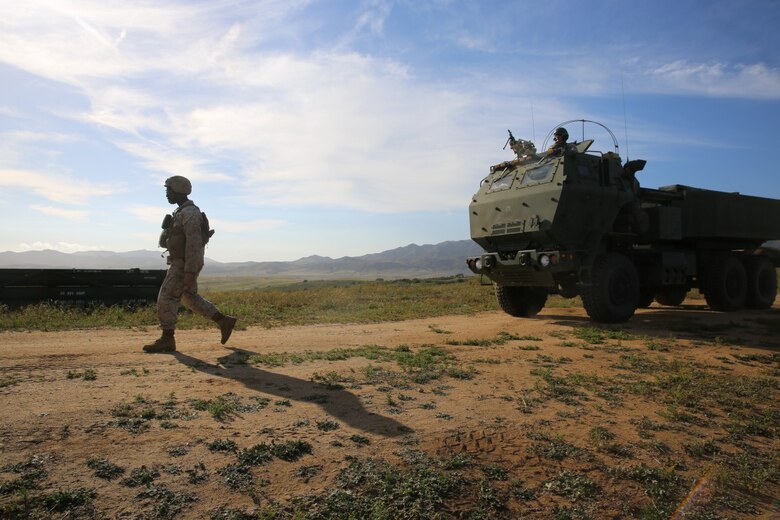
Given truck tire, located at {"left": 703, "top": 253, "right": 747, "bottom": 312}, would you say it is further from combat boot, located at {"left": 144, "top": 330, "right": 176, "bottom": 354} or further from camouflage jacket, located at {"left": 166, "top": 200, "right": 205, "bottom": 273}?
combat boot, located at {"left": 144, "top": 330, "right": 176, "bottom": 354}

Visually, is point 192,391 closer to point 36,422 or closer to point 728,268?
point 36,422

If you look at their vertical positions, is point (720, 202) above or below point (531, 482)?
above

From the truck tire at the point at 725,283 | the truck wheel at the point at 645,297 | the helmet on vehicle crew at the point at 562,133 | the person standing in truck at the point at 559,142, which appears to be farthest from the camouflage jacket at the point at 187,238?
the truck tire at the point at 725,283

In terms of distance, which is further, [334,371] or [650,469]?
[334,371]

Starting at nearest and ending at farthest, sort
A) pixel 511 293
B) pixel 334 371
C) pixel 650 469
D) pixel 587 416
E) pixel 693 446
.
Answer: pixel 650 469 → pixel 693 446 → pixel 587 416 → pixel 334 371 → pixel 511 293

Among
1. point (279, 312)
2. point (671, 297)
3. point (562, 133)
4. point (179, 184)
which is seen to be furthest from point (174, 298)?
point (671, 297)

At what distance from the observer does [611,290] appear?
980cm

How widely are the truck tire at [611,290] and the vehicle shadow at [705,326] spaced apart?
0.23m

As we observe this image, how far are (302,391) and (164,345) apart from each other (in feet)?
8.90

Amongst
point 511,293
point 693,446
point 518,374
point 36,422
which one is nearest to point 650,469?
point 693,446

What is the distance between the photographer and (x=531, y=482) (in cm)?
311

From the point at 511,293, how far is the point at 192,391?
8692 millimetres

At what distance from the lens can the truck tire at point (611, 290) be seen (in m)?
9.59

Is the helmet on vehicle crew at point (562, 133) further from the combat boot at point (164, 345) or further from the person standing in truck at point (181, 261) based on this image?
the combat boot at point (164, 345)
